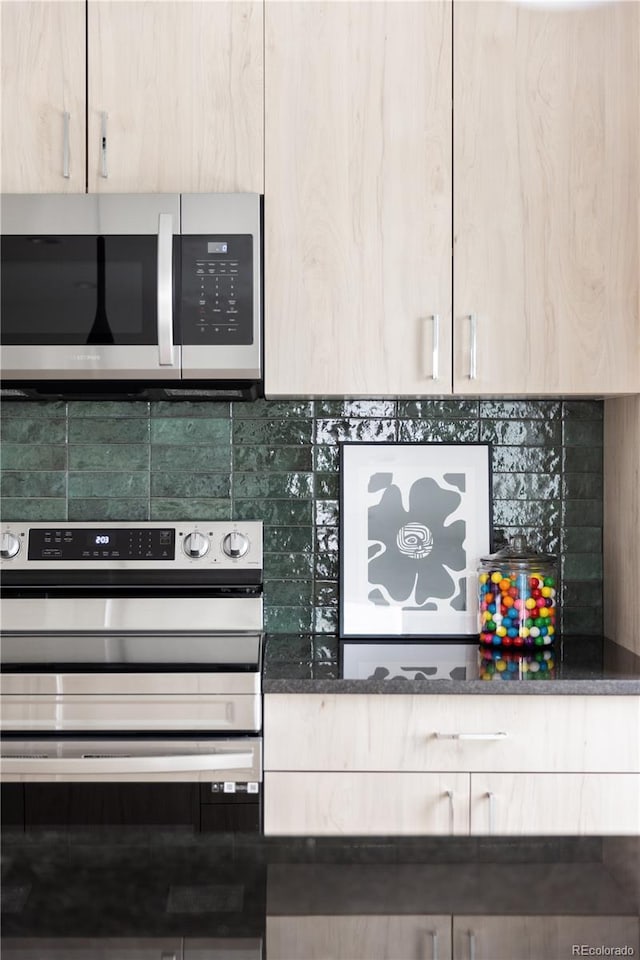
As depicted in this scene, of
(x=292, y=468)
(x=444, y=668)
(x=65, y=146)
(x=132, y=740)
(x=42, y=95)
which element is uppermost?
(x=42, y=95)

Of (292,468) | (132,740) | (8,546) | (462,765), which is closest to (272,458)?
(292,468)

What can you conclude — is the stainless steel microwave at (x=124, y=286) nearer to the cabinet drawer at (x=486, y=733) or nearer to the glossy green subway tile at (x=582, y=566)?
the cabinet drawer at (x=486, y=733)

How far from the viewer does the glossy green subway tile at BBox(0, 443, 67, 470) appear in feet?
7.41

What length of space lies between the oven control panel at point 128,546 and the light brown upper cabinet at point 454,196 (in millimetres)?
474

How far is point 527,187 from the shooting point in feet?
6.36

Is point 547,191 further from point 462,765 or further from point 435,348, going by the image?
point 462,765

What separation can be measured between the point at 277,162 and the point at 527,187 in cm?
58

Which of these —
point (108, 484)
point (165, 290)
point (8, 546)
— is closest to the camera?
point (165, 290)

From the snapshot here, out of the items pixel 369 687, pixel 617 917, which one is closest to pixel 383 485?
pixel 369 687

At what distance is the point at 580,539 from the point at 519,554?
0.25m

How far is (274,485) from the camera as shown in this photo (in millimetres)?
2279

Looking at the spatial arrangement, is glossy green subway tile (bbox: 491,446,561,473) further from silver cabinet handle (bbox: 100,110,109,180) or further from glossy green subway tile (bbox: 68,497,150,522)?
silver cabinet handle (bbox: 100,110,109,180)

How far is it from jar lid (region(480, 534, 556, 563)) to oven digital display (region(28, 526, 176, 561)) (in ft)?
2.73

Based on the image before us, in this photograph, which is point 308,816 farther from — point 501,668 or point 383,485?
point 383,485
